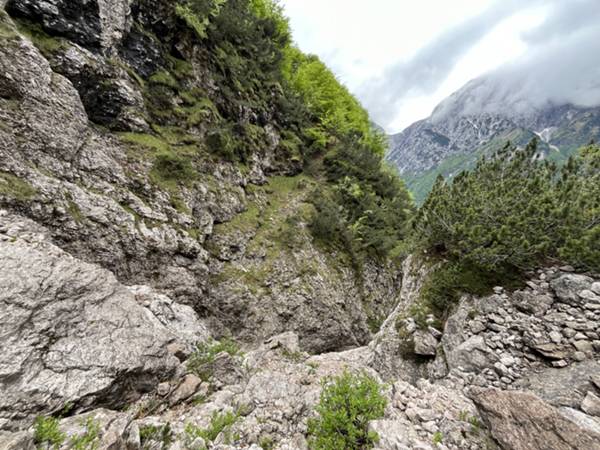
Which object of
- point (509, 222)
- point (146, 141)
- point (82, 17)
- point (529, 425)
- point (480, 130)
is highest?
point (480, 130)

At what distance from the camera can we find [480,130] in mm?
147125

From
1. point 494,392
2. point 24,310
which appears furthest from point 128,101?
point 494,392

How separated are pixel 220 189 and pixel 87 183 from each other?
17.3ft

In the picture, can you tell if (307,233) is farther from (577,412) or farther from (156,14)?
(156,14)

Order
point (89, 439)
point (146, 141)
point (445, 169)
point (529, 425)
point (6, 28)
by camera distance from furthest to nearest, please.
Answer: point (445, 169), point (146, 141), point (6, 28), point (529, 425), point (89, 439)

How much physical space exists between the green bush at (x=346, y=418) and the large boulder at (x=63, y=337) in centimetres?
309

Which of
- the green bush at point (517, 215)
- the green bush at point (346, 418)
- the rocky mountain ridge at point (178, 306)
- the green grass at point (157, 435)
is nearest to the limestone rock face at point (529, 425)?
the rocky mountain ridge at point (178, 306)

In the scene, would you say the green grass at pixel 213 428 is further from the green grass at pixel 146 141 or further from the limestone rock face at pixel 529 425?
the green grass at pixel 146 141

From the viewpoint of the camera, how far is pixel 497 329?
16.5ft

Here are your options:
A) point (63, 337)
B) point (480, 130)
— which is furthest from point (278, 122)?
point (480, 130)

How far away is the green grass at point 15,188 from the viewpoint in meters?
5.52

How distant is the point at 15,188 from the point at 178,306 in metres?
5.09

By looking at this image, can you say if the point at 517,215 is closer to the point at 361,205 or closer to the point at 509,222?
the point at 509,222

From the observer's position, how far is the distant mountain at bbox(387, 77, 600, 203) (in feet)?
335
